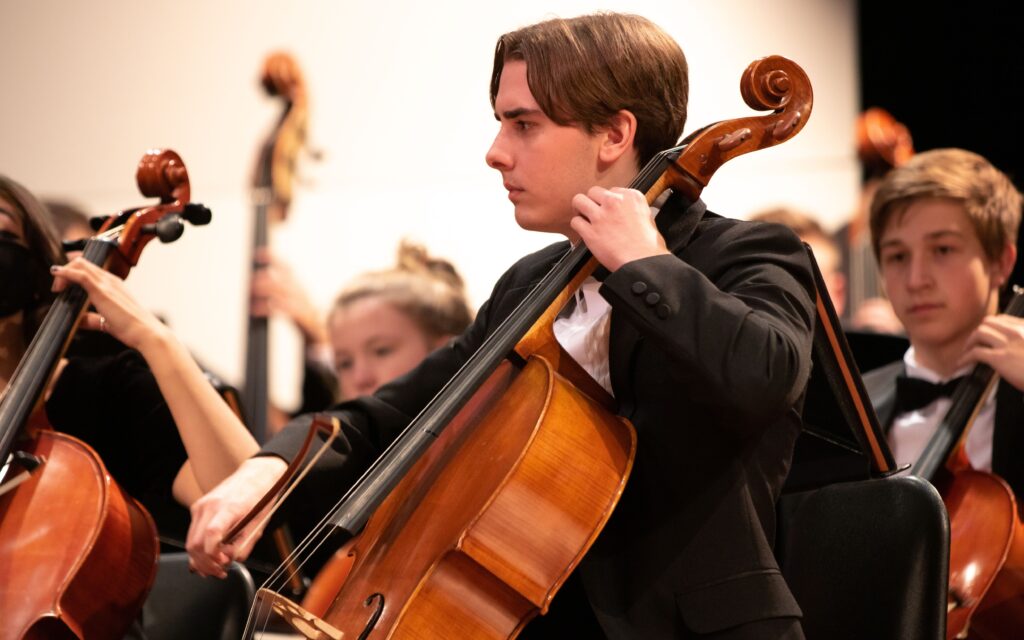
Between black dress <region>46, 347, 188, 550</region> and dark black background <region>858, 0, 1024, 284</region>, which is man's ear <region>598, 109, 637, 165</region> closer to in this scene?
black dress <region>46, 347, 188, 550</region>

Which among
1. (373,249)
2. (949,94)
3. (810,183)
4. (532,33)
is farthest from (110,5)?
(532,33)

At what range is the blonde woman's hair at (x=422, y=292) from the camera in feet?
9.12

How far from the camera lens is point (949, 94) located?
425cm

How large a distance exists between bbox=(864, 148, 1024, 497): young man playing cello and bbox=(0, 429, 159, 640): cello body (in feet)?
4.54

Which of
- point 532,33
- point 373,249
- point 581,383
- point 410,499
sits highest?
point 532,33

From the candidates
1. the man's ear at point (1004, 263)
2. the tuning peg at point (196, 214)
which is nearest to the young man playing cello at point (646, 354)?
the tuning peg at point (196, 214)

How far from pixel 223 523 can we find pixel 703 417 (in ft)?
1.84

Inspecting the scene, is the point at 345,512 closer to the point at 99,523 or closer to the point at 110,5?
the point at 99,523

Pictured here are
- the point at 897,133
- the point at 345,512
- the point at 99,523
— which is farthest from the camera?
the point at 897,133

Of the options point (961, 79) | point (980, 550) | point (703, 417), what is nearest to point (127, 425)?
point (703, 417)

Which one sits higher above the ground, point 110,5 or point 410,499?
point 110,5

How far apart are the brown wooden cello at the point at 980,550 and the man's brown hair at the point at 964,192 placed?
56 centimetres

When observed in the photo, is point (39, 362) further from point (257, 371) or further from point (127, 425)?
point (257, 371)

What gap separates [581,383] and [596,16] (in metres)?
0.48
